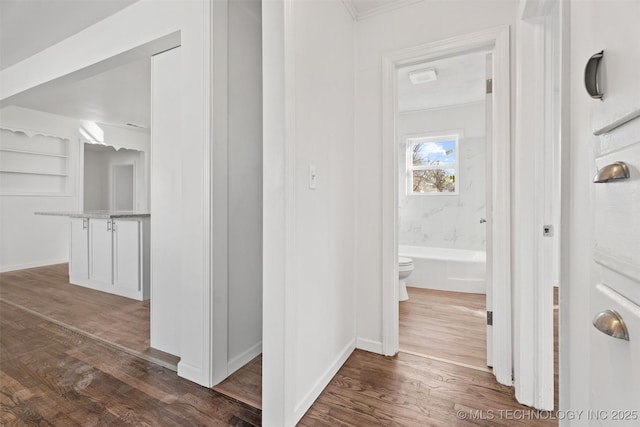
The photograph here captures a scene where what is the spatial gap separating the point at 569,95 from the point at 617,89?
337 mm

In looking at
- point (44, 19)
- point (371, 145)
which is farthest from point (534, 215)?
point (44, 19)

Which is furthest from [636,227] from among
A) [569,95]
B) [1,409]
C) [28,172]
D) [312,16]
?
[28,172]

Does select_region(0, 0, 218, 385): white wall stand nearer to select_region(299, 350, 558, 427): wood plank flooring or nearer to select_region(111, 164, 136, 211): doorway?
select_region(299, 350, 558, 427): wood plank flooring

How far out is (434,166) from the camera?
4578mm

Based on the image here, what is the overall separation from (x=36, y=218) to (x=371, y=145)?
6.11 meters

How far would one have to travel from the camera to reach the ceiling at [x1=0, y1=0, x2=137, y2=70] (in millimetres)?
2225

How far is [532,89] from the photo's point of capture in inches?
62.7

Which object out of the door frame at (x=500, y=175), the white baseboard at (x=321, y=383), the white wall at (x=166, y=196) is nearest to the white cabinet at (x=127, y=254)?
the white wall at (x=166, y=196)

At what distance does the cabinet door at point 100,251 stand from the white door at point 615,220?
442cm

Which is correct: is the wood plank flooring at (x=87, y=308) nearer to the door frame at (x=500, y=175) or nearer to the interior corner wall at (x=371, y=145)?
the interior corner wall at (x=371, y=145)

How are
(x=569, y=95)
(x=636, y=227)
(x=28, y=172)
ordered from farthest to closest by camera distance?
(x=28, y=172) < (x=569, y=95) < (x=636, y=227)

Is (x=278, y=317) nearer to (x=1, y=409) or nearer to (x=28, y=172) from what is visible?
(x=1, y=409)

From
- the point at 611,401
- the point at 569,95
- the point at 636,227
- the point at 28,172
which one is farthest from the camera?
the point at 28,172

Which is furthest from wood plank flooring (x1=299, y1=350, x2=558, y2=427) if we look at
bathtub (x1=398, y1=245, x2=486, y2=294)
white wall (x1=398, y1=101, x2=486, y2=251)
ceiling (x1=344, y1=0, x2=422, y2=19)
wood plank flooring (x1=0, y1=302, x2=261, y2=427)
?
white wall (x1=398, y1=101, x2=486, y2=251)
